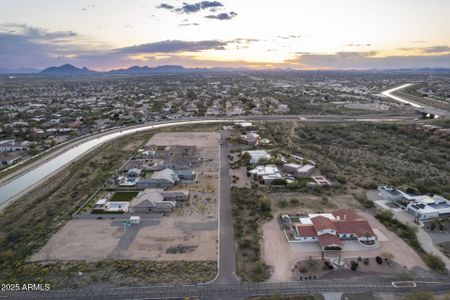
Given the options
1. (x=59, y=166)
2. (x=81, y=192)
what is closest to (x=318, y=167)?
(x=81, y=192)

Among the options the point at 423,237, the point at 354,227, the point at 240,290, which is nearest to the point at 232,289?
the point at 240,290

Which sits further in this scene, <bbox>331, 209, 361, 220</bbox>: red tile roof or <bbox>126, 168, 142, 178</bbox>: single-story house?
<bbox>126, 168, 142, 178</bbox>: single-story house

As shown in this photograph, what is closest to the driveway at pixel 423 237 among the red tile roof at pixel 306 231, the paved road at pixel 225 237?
the red tile roof at pixel 306 231

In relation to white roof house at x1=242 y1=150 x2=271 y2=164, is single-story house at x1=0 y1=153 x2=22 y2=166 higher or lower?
higher

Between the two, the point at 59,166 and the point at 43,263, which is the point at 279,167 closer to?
the point at 43,263

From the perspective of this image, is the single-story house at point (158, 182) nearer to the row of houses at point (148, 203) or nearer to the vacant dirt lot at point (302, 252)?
the row of houses at point (148, 203)

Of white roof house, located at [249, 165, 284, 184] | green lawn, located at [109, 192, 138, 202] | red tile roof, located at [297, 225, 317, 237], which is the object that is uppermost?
white roof house, located at [249, 165, 284, 184]

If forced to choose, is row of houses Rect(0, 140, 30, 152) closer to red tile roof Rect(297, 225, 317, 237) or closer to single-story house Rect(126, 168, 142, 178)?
single-story house Rect(126, 168, 142, 178)

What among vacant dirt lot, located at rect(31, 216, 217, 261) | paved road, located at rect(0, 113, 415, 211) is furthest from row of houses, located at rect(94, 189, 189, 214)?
paved road, located at rect(0, 113, 415, 211)
